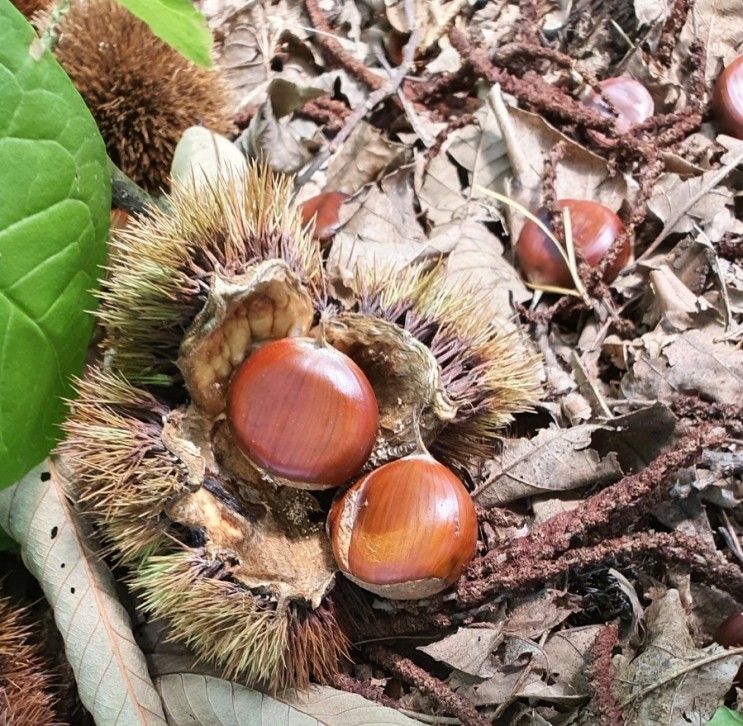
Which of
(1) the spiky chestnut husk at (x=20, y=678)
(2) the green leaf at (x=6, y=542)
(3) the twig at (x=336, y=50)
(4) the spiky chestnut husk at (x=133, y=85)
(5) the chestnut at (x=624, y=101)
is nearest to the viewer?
(1) the spiky chestnut husk at (x=20, y=678)

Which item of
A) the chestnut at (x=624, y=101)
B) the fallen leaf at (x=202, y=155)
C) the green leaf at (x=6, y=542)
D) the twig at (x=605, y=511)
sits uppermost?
the fallen leaf at (x=202, y=155)

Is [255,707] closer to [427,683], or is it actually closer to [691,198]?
[427,683]

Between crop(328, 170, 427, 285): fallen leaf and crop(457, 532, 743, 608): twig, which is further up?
crop(328, 170, 427, 285): fallen leaf

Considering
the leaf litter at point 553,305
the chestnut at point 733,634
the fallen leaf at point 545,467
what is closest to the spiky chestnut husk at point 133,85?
the leaf litter at point 553,305

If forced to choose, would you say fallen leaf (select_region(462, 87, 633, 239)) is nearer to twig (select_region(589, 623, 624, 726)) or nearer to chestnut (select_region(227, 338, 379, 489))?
chestnut (select_region(227, 338, 379, 489))

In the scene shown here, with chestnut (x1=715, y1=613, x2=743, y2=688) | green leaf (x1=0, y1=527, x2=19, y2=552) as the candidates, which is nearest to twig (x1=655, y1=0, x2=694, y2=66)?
chestnut (x1=715, y1=613, x2=743, y2=688)

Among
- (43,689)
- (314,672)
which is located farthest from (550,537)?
(43,689)

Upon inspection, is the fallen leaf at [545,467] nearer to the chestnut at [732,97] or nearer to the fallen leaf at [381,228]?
the fallen leaf at [381,228]
